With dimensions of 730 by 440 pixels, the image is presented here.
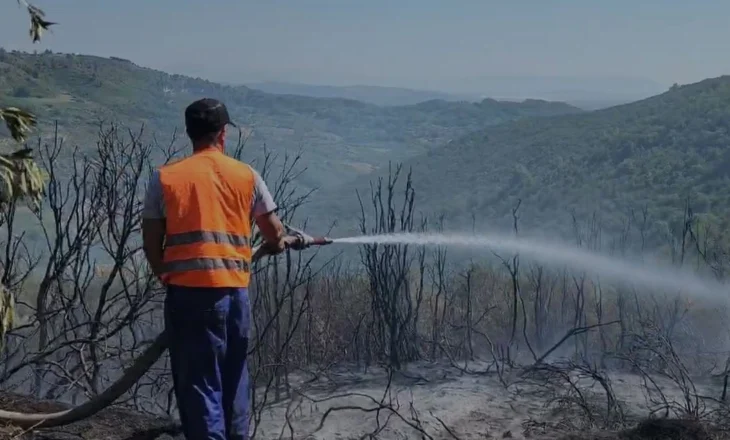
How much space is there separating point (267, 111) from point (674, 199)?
2691 cm

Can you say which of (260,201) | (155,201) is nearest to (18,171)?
(155,201)

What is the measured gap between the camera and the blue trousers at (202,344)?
416 centimetres

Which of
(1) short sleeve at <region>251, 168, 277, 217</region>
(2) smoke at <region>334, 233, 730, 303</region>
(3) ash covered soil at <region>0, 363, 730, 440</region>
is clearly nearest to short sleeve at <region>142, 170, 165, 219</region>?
(1) short sleeve at <region>251, 168, 277, 217</region>

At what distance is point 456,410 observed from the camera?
32.1 feet

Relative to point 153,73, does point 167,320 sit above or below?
below

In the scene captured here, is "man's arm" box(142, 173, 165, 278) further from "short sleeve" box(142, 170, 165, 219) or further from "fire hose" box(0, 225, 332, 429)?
"fire hose" box(0, 225, 332, 429)

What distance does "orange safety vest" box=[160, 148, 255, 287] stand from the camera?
4047mm

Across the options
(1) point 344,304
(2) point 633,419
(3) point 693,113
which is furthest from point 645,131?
(2) point 633,419

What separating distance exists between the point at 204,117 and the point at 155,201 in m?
0.49

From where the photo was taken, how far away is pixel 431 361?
39.8ft

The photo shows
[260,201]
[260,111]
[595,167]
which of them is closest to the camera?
[260,201]

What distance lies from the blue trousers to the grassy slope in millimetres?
18771

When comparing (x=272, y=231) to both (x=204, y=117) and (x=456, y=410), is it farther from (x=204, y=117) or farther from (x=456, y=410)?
(x=456, y=410)

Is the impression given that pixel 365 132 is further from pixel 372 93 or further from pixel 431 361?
pixel 431 361
